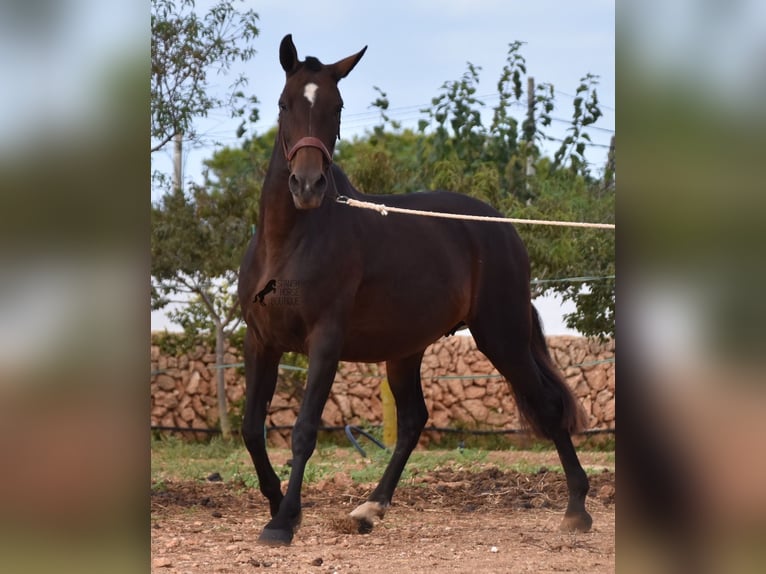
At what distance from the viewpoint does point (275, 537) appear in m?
4.80

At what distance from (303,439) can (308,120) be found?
165cm

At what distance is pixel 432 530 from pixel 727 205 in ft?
15.0

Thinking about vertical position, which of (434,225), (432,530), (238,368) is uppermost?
(434,225)

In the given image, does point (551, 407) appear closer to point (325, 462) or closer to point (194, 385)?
point (325, 462)

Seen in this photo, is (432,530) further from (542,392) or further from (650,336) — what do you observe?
(650,336)

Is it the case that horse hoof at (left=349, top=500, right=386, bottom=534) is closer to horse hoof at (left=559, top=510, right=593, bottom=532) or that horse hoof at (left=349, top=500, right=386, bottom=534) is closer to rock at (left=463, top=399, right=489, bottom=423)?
horse hoof at (left=559, top=510, right=593, bottom=532)

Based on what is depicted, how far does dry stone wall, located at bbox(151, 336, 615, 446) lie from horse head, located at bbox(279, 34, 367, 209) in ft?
19.9

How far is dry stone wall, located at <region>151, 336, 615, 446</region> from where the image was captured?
424 inches

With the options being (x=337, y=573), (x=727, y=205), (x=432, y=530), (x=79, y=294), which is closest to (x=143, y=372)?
(x=79, y=294)

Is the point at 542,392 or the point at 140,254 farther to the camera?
the point at 542,392

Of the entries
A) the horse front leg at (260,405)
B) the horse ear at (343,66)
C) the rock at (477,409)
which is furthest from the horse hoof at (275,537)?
the rock at (477,409)

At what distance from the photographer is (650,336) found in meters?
1.18

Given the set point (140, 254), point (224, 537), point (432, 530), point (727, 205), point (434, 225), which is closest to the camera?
point (727, 205)

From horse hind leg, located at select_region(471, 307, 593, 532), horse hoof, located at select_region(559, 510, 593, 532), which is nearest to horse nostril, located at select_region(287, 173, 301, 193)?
horse hind leg, located at select_region(471, 307, 593, 532)
